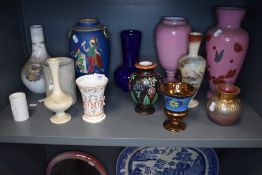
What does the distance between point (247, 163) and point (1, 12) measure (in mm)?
903

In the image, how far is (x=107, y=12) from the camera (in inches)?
36.3

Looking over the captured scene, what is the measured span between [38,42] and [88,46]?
190 millimetres

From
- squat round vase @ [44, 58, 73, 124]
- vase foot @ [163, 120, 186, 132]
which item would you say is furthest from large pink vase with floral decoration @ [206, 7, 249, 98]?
squat round vase @ [44, 58, 73, 124]

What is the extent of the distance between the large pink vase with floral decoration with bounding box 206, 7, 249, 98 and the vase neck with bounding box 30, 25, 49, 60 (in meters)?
0.55

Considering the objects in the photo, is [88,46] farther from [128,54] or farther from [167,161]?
[167,161]

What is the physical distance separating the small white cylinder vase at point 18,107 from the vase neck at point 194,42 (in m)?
0.52

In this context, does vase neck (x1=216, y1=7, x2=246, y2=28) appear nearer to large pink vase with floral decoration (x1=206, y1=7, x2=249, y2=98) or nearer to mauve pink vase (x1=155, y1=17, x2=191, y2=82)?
large pink vase with floral decoration (x1=206, y1=7, x2=249, y2=98)

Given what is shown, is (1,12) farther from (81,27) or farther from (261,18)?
(261,18)

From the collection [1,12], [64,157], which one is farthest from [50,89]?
[64,157]

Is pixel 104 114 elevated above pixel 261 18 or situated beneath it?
situated beneath

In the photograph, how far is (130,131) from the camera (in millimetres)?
704

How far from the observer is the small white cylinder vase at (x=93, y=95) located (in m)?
0.71

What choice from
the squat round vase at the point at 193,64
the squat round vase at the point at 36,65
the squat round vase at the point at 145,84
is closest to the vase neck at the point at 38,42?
the squat round vase at the point at 36,65

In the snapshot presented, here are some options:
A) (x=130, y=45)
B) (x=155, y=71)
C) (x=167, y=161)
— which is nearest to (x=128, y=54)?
(x=130, y=45)
